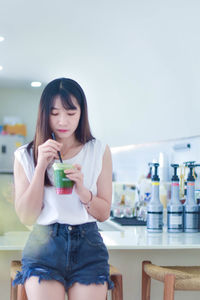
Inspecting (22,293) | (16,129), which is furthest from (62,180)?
(16,129)

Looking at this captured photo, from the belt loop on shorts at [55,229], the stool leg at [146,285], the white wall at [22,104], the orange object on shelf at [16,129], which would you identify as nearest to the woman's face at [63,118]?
the belt loop on shorts at [55,229]

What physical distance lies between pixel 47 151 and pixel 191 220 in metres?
0.92

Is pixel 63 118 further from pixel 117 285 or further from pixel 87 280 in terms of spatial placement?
pixel 117 285

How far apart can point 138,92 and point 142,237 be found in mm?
1632

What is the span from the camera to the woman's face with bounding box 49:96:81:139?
1267 mm

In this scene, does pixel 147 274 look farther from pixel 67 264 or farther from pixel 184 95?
pixel 184 95

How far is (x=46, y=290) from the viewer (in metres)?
1.22

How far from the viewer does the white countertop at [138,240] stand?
1568mm

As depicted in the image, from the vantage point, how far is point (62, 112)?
127 centimetres

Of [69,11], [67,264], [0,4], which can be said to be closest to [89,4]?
[69,11]

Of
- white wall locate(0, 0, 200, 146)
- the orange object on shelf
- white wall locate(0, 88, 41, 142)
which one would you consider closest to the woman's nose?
white wall locate(0, 0, 200, 146)

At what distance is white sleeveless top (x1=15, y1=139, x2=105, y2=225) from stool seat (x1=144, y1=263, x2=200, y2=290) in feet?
1.26

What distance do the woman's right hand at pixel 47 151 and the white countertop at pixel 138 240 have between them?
36 cm

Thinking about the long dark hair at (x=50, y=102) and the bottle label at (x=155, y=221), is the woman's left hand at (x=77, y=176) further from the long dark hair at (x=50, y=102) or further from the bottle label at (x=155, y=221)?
the bottle label at (x=155, y=221)
